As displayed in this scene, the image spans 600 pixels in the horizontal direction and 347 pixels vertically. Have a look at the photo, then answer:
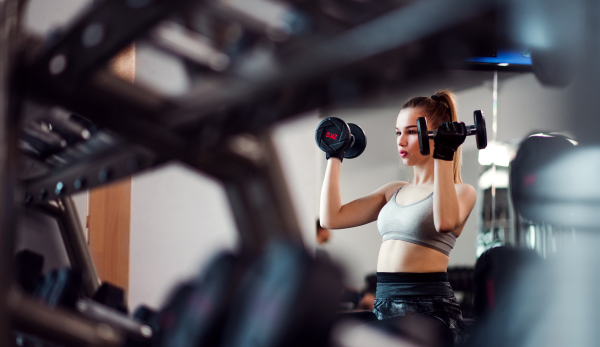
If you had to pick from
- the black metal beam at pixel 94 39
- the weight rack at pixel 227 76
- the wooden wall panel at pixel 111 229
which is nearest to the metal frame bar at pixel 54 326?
the weight rack at pixel 227 76

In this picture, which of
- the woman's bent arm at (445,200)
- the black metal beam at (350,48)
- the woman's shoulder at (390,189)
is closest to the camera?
the black metal beam at (350,48)

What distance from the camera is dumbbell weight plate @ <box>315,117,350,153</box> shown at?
1131 mm

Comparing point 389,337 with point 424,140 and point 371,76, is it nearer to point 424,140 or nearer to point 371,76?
point 371,76

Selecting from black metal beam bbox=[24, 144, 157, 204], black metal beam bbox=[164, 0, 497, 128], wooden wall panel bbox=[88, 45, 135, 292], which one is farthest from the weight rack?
wooden wall panel bbox=[88, 45, 135, 292]

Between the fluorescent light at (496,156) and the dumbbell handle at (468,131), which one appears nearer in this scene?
the dumbbell handle at (468,131)

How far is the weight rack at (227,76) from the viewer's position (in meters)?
0.40

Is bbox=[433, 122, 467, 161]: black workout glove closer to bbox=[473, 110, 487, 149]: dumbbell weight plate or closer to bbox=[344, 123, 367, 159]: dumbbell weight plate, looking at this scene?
bbox=[473, 110, 487, 149]: dumbbell weight plate

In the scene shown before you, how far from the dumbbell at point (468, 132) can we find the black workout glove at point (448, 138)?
49 millimetres

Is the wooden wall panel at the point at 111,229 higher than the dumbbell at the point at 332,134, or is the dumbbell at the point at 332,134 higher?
the dumbbell at the point at 332,134

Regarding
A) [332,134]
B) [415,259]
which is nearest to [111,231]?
[332,134]

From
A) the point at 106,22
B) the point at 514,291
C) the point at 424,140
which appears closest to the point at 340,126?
the point at 424,140

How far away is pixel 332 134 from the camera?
115cm

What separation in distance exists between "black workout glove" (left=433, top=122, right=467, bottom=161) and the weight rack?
44cm

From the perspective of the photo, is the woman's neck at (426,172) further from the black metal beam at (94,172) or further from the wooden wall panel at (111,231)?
the wooden wall panel at (111,231)
